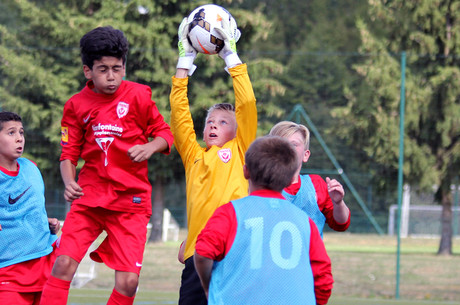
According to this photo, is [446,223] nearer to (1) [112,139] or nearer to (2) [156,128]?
(2) [156,128]

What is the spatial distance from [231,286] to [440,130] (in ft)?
25.2

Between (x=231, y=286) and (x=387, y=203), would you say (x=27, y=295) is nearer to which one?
(x=231, y=286)

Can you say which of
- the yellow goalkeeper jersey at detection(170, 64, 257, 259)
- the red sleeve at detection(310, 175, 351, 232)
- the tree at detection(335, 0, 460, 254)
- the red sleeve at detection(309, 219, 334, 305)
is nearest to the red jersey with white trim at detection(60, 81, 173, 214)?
the yellow goalkeeper jersey at detection(170, 64, 257, 259)

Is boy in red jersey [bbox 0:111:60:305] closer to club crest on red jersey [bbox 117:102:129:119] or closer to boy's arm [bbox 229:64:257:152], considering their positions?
club crest on red jersey [bbox 117:102:129:119]

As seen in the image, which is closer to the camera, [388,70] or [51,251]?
[51,251]

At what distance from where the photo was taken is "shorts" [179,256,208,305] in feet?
11.9

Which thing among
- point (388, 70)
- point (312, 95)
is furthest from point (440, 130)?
point (388, 70)

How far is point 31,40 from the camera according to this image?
1745 cm

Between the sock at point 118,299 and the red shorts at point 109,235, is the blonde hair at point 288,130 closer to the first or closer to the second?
the red shorts at point 109,235

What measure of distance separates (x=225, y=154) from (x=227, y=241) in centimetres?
127

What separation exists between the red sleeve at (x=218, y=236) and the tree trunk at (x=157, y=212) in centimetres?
683

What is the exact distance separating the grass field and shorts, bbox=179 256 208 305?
11.6 ft

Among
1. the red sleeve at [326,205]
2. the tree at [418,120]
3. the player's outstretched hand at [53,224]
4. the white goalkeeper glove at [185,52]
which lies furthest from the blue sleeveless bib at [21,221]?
the tree at [418,120]

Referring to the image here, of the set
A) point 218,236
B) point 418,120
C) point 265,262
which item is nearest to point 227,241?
point 218,236
